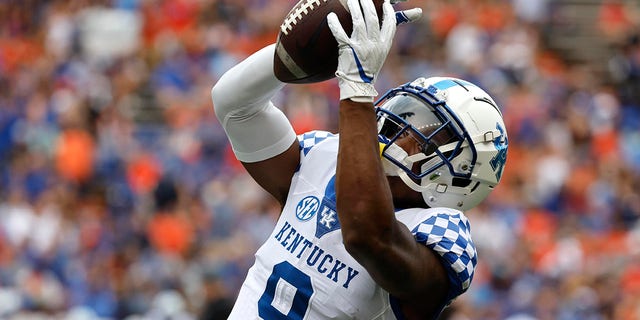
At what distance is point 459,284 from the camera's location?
2.92 meters

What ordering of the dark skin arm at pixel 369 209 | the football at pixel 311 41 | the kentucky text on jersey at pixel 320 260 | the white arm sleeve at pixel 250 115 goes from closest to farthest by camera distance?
the dark skin arm at pixel 369 209
the football at pixel 311 41
the kentucky text on jersey at pixel 320 260
the white arm sleeve at pixel 250 115

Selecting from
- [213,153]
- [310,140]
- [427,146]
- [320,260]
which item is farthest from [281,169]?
[213,153]

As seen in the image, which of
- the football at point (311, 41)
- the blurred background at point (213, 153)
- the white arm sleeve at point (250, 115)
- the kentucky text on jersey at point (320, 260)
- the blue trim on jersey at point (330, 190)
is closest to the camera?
the football at point (311, 41)

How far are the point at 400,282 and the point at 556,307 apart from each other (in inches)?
205

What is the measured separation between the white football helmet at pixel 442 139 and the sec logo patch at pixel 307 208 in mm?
222

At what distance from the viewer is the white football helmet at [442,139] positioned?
3.05 meters

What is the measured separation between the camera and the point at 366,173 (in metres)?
2.69

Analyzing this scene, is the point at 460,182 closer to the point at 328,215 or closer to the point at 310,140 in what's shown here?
the point at 328,215

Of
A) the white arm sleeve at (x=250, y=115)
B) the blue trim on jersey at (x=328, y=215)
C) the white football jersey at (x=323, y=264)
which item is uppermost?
the white arm sleeve at (x=250, y=115)

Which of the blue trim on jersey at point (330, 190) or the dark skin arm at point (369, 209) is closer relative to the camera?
the dark skin arm at point (369, 209)

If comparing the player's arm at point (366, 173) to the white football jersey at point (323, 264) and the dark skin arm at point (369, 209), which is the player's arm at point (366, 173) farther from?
the white football jersey at point (323, 264)

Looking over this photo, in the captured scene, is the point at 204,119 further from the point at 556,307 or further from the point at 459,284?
the point at 459,284

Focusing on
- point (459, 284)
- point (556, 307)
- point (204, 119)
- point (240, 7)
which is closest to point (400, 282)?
point (459, 284)

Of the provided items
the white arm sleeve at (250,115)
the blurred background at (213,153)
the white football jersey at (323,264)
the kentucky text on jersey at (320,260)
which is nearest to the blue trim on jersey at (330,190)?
the white football jersey at (323,264)
